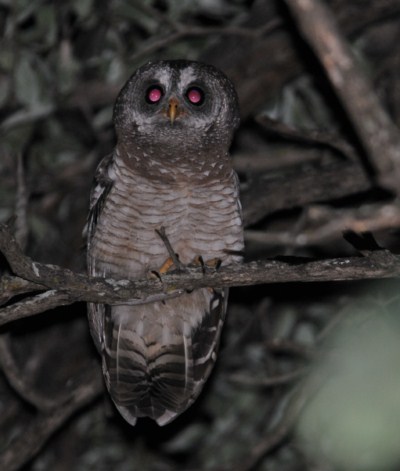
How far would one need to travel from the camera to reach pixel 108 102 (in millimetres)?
5203

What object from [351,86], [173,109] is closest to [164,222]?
[173,109]

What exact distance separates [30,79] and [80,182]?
782 millimetres

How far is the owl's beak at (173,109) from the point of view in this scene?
3.90 meters

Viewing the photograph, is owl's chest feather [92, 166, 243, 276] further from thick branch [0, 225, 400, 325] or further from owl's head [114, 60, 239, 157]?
thick branch [0, 225, 400, 325]

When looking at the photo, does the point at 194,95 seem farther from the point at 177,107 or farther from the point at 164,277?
the point at 164,277

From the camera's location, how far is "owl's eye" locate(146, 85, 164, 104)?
4.00 metres

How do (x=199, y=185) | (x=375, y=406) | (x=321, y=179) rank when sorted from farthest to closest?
(x=321, y=179), (x=199, y=185), (x=375, y=406)

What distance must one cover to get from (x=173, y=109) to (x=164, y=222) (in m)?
0.58

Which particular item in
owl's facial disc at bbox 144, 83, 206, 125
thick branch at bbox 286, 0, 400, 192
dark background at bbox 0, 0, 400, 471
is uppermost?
thick branch at bbox 286, 0, 400, 192

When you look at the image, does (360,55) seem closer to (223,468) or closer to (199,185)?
(199,185)

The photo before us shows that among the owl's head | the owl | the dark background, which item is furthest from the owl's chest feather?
the dark background

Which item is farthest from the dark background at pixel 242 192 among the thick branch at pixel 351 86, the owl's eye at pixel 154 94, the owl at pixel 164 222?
the thick branch at pixel 351 86

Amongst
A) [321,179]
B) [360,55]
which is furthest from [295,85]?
[321,179]

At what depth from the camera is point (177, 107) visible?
395cm
